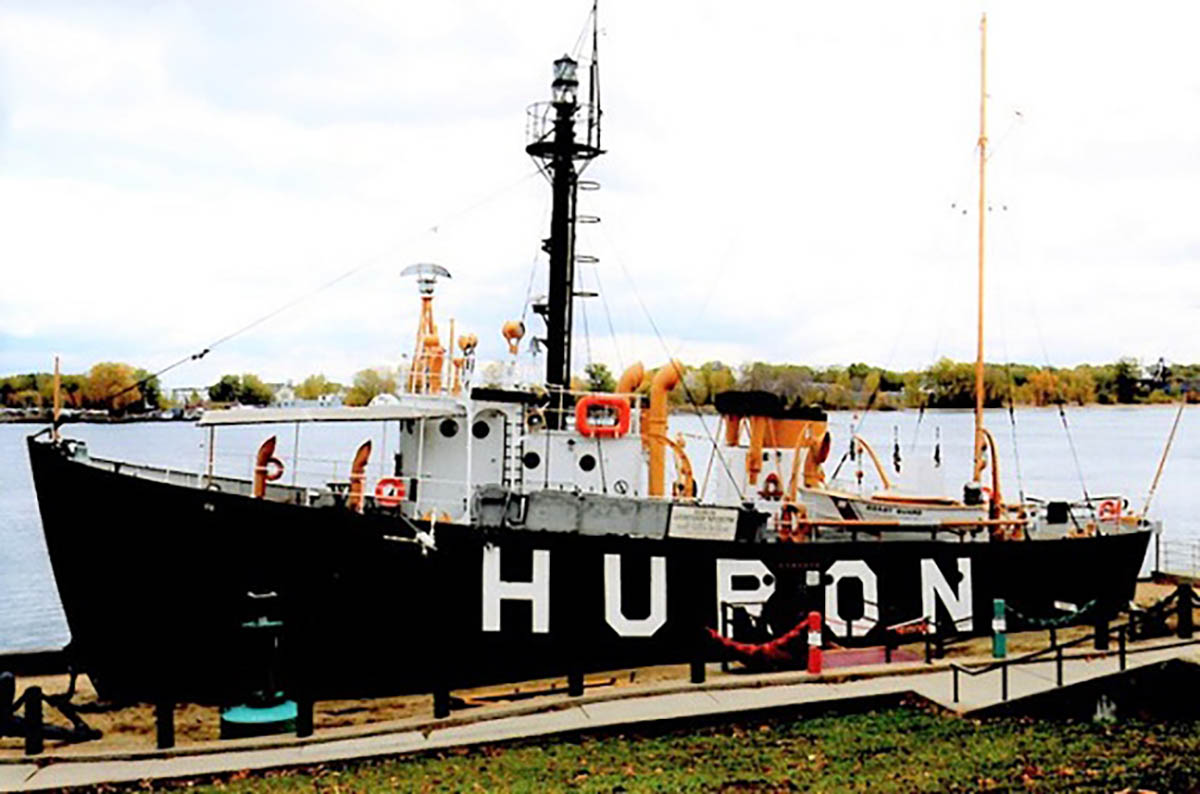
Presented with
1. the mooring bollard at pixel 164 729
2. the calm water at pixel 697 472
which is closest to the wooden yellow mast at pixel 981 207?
the calm water at pixel 697 472

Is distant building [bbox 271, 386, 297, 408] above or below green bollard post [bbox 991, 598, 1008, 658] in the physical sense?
above

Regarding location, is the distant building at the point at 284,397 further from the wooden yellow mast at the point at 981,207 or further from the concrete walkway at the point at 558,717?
the wooden yellow mast at the point at 981,207

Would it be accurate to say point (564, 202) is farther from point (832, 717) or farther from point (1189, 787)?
point (1189, 787)

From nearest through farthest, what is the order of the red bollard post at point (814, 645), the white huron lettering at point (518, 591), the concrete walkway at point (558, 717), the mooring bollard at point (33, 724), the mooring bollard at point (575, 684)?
the concrete walkway at point (558, 717), the mooring bollard at point (33, 724), the mooring bollard at point (575, 684), the red bollard post at point (814, 645), the white huron lettering at point (518, 591)

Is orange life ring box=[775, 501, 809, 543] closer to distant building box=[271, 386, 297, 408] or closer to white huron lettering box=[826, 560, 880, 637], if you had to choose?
white huron lettering box=[826, 560, 880, 637]

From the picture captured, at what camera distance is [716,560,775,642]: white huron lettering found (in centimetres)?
1792

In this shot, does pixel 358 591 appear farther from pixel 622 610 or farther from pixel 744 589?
pixel 744 589

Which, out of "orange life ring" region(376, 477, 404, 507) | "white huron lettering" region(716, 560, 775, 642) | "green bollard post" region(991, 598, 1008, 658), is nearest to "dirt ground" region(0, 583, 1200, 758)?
"white huron lettering" region(716, 560, 775, 642)

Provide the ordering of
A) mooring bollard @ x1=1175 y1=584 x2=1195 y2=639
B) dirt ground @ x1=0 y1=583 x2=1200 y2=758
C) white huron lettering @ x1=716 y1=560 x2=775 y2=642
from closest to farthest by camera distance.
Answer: dirt ground @ x1=0 y1=583 x2=1200 y2=758 → mooring bollard @ x1=1175 y1=584 x2=1195 y2=639 → white huron lettering @ x1=716 y1=560 x2=775 y2=642

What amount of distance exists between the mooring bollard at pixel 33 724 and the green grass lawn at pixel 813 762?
2.41 metres

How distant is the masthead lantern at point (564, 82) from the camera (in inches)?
829

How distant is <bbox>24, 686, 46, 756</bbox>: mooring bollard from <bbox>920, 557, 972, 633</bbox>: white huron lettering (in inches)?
576

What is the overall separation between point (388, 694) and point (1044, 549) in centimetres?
1333

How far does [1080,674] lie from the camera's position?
1380cm
